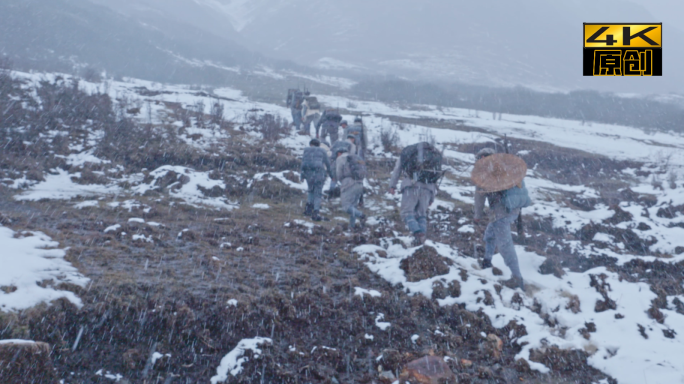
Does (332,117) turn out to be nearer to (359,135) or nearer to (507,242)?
(359,135)

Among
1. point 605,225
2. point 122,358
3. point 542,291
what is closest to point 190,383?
point 122,358

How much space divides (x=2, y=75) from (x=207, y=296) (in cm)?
1202

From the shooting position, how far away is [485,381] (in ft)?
11.8

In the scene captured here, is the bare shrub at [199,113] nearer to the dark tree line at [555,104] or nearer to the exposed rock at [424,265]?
the exposed rock at [424,265]

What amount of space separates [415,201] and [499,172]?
140 centimetres

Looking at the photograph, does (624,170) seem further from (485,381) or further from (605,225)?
(485,381)

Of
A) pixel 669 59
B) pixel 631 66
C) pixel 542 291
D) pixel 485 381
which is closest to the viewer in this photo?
pixel 485 381

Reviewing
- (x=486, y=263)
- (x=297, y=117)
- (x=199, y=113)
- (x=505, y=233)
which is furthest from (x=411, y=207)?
(x=199, y=113)

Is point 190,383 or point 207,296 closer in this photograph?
point 190,383

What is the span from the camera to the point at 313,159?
8.06 meters

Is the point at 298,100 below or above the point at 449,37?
below

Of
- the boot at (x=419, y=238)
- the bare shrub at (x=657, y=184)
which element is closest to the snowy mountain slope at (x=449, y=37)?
the bare shrub at (x=657, y=184)

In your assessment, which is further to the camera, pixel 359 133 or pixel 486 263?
pixel 359 133

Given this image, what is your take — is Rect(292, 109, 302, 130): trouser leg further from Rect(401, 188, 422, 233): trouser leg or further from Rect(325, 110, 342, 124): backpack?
Rect(401, 188, 422, 233): trouser leg
